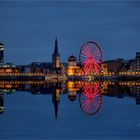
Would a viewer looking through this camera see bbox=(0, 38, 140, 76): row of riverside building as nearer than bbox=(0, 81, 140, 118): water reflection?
No

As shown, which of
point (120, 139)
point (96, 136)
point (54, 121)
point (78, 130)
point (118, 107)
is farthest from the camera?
point (118, 107)

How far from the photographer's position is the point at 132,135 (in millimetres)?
21750

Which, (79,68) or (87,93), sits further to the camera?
(79,68)

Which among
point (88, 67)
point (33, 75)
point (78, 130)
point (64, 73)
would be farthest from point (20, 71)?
point (78, 130)

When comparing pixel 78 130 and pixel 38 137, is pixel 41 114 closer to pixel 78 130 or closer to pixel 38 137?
pixel 78 130

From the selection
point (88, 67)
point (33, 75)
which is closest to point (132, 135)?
point (88, 67)

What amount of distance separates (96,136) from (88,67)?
71.5 metres

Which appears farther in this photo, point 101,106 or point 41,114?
point 101,106

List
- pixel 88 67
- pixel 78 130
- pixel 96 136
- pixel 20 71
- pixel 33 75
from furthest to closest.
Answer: pixel 20 71 → pixel 33 75 → pixel 88 67 → pixel 78 130 → pixel 96 136

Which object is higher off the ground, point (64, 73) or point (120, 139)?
point (64, 73)

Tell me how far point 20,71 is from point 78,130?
147716mm

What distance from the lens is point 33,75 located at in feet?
525

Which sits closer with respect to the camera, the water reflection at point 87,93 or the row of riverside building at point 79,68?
the water reflection at point 87,93

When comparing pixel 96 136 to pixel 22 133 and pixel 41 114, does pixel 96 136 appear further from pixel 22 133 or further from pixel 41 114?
pixel 41 114
